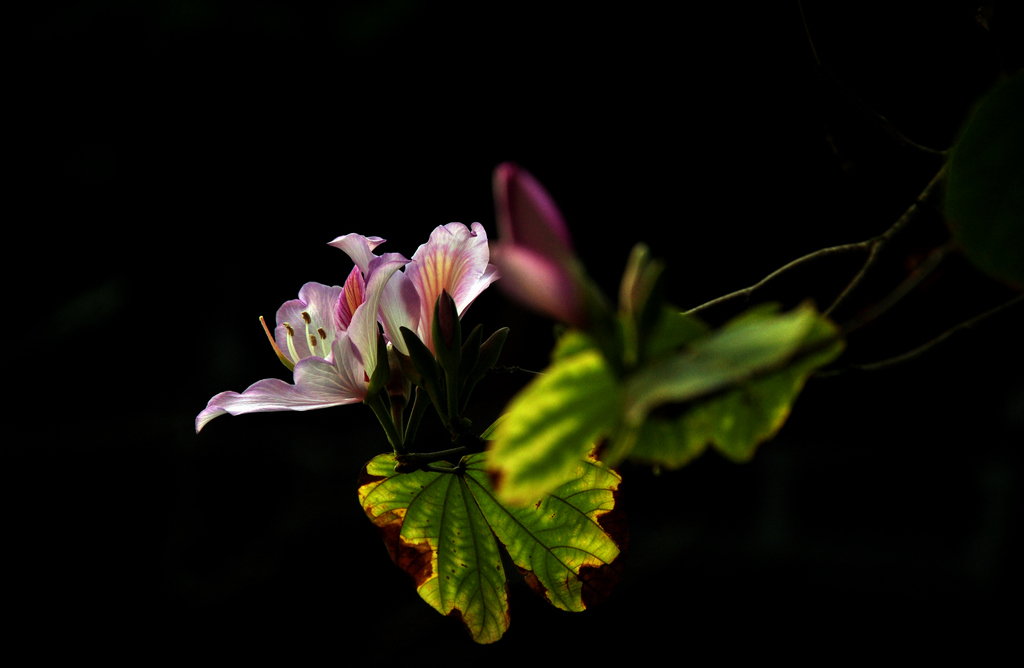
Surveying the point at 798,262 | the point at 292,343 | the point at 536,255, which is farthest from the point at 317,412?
the point at 536,255

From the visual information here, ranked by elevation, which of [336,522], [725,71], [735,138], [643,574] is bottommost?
[643,574]

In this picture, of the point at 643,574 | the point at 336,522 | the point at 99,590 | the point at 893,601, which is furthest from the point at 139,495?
the point at 893,601

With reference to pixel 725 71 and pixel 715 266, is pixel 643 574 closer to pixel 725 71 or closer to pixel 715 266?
pixel 715 266

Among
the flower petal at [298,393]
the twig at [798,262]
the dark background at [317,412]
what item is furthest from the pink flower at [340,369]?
the dark background at [317,412]

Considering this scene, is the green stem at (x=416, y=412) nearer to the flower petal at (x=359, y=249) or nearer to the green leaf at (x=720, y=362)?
the flower petal at (x=359, y=249)

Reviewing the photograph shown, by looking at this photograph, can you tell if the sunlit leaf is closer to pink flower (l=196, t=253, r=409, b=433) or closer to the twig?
pink flower (l=196, t=253, r=409, b=433)

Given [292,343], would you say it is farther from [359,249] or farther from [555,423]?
[555,423]

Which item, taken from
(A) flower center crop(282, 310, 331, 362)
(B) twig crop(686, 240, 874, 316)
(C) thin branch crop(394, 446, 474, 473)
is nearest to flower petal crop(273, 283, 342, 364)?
(A) flower center crop(282, 310, 331, 362)
